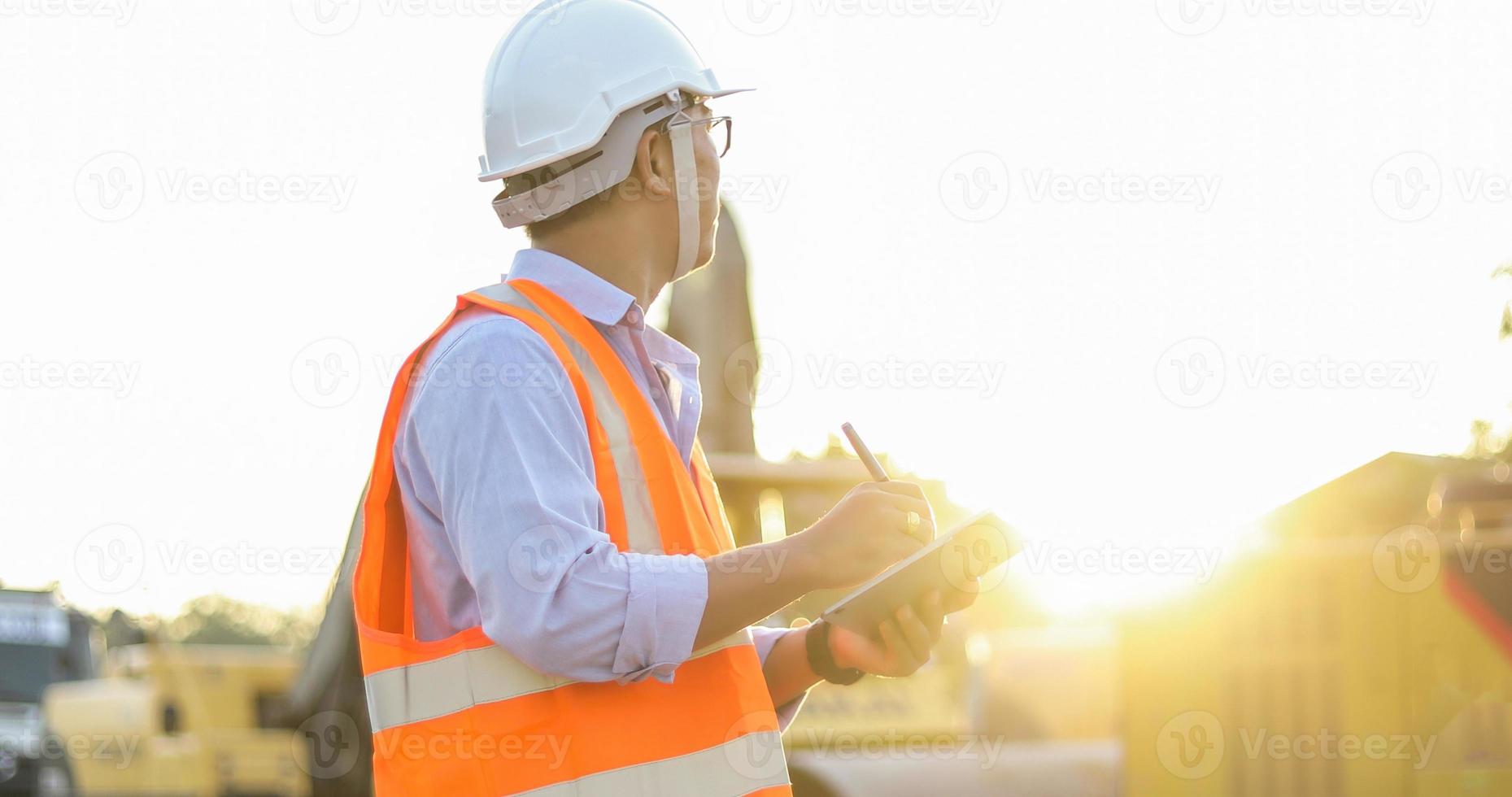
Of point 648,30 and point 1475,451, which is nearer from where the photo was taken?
point 648,30

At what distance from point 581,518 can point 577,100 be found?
821 millimetres

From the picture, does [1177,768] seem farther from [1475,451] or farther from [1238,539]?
[1475,451]

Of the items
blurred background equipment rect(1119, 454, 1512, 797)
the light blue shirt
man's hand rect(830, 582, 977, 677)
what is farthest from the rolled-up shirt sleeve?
blurred background equipment rect(1119, 454, 1512, 797)

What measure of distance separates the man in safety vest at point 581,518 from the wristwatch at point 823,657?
0.42 ft

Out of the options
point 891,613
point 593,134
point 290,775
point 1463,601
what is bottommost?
point 290,775

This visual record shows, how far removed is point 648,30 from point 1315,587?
12.3 feet

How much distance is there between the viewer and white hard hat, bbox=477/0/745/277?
9.20 feet

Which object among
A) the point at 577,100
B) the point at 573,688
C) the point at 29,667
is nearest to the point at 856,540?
the point at 573,688

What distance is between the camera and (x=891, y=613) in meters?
2.79

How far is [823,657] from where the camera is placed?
3.04m

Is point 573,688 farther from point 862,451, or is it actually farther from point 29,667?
point 29,667

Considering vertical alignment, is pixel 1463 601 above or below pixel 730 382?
below

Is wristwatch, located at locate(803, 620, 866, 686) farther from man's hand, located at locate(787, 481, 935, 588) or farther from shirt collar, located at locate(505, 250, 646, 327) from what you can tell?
shirt collar, located at locate(505, 250, 646, 327)

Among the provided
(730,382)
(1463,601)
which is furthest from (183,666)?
(1463,601)
